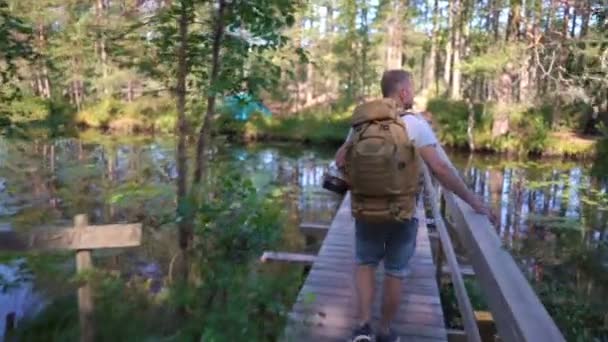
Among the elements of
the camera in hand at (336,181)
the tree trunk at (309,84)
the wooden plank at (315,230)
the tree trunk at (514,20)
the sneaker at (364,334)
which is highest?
the tree trunk at (514,20)

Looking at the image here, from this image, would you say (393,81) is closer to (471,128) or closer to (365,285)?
(365,285)

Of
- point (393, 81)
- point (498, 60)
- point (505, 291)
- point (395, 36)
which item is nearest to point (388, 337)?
point (393, 81)

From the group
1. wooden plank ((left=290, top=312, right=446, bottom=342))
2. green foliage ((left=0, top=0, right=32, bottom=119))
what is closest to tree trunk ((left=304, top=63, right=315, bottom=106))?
green foliage ((left=0, top=0, right=32, bottom=119))

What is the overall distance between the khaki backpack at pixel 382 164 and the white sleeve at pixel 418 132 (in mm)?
60

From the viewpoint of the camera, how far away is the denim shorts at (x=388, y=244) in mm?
2803

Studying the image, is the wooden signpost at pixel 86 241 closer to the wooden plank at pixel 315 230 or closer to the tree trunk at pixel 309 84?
the wooden plank at pixel 315 230

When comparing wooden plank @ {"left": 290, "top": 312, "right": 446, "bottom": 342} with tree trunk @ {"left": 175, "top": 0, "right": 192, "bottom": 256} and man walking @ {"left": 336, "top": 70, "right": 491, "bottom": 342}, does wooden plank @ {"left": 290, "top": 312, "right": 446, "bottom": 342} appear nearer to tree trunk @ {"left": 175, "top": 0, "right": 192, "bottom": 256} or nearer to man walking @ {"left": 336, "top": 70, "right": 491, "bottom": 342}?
man walking @ {"left": 336, "top": 70, "right": 491, "bottom": 342}

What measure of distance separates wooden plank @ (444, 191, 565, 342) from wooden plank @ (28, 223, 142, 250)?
1723 mm

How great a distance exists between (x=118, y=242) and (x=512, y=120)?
60.2 ft

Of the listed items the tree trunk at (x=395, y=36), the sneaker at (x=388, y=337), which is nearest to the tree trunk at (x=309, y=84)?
the tree trunk at (x=395, y=36)

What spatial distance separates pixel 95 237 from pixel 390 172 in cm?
161

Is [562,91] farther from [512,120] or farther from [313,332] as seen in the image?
[313,332]

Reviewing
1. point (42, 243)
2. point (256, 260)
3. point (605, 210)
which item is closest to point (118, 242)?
point (42, 243)

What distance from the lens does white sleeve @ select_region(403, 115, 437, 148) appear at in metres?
2.59
